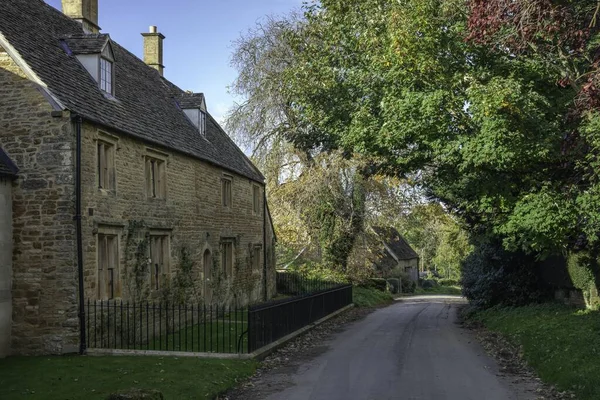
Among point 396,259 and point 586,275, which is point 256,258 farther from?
point 396,259

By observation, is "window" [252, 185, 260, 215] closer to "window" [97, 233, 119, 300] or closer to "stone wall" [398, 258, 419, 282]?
"window" [97, 233, 119, 300]

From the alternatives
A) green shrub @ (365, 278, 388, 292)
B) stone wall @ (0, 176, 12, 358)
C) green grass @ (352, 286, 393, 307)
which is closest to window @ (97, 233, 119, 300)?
stone wall @ (0, 176, 12, 358)

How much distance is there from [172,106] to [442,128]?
12.4m

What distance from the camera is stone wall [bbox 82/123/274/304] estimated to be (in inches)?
598

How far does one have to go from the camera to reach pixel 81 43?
18109 millimetres

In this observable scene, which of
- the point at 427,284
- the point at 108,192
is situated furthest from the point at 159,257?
the point at 427,284

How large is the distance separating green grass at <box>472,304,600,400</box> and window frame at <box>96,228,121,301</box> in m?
10.2

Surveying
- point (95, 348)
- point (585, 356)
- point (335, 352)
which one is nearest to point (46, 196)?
point (95, 348)


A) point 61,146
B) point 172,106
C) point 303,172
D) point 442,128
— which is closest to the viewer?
point 61,146

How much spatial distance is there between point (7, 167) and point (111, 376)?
18.8 feet

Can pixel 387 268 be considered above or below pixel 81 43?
below

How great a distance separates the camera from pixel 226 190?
25.9 metres

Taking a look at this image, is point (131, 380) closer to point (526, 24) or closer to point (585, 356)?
point (585, 356)

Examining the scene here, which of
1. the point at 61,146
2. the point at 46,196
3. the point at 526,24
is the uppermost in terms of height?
the point at 526,24
